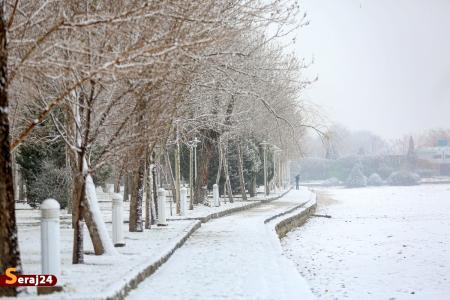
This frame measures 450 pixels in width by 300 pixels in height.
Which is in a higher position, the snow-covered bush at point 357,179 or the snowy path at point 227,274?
the snow-covered bush at point 357,179

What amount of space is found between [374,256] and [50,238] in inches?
559

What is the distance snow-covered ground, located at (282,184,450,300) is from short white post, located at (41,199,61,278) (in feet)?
20.2

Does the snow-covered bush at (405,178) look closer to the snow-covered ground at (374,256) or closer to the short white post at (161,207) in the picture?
the snow-covered ground at (374,256)

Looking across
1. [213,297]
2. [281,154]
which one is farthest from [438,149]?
[213,297]

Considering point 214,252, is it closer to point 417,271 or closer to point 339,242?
point 417,271

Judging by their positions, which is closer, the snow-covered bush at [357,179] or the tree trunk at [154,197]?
the tree trunk at [154,197]

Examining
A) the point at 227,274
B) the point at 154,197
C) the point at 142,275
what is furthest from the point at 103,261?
the point at 154,197

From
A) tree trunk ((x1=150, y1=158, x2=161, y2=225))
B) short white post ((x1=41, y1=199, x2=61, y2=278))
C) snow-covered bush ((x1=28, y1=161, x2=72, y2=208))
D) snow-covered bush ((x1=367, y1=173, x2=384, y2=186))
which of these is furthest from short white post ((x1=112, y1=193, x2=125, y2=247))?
snow-covered bush ((x1=367, y1=173, x2=384, y2=186))

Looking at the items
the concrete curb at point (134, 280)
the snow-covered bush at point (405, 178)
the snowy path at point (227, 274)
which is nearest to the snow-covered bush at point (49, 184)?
the concrete curb at point (134, 280)

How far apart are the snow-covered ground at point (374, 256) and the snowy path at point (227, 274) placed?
1.34 metres

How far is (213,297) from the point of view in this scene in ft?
31.7

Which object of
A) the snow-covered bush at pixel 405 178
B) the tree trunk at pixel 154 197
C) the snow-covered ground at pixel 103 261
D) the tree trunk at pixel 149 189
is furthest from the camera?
the snow-covered bush at pixel 405 178

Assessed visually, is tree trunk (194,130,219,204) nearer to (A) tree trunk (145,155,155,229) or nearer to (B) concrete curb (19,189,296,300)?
(A) tree trunk (145,155,155,229)

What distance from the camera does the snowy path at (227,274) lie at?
9953 millimetres
